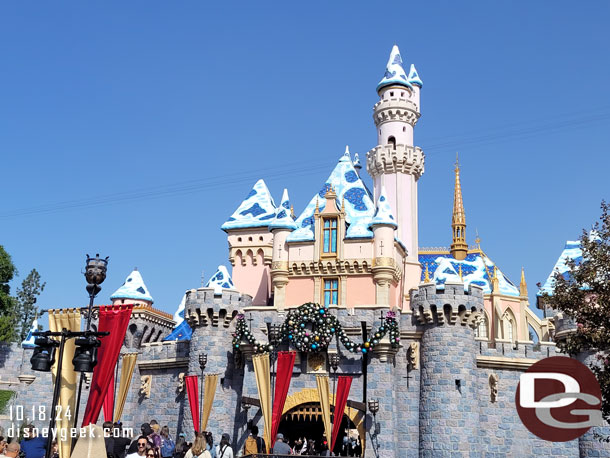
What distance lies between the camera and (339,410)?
24109mm

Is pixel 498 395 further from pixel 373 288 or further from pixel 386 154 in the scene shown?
pixel 386 154

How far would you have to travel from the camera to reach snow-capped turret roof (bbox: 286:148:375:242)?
30672mm

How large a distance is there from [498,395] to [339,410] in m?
6.85

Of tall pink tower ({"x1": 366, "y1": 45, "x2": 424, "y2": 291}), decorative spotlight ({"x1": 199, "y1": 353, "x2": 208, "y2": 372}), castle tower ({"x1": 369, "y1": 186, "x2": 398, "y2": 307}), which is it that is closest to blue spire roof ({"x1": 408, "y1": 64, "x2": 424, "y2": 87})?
tall pink tower ({"x1": 366, "y1": 45, "x2": 424, "y2": 291})

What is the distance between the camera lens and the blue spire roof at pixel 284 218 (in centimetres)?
3125

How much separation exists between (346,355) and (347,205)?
8.06 metres

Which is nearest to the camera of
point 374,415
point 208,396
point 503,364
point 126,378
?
point 126,378

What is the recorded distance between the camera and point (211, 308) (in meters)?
28.4

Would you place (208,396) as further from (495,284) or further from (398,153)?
(495,284)

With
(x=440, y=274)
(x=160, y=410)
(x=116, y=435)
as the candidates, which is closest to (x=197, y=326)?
(x=160, y=410)

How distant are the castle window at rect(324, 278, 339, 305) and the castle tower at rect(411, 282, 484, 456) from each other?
4292 millimetres

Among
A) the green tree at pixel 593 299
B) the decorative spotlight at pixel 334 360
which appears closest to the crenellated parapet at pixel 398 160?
the decorative spotlight at pixel 334 360

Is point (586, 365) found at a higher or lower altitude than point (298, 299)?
lower

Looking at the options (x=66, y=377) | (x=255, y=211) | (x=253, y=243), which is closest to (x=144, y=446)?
(x=66, y=377)
